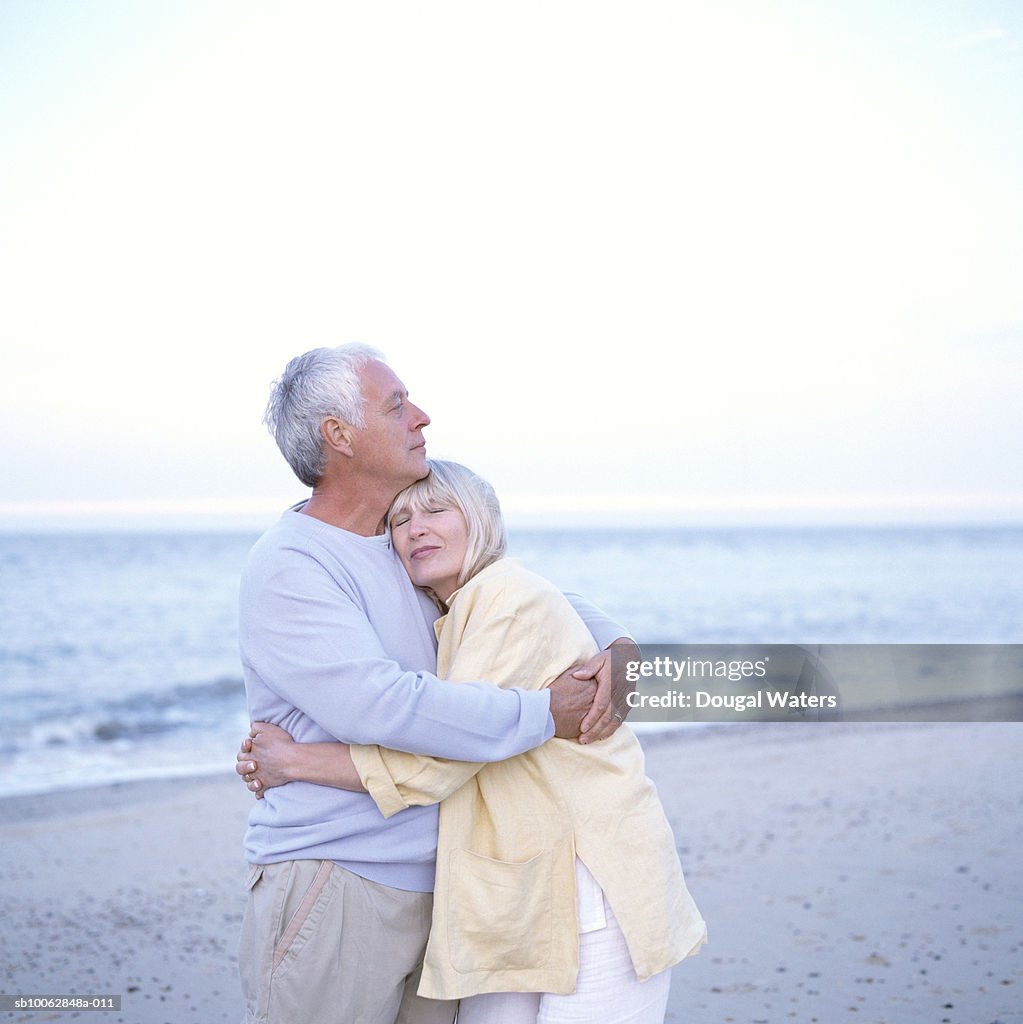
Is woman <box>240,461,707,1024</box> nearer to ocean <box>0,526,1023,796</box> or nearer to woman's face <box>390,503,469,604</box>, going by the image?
woman's face <box>390,503,469,604</box>

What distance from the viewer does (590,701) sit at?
1903mm

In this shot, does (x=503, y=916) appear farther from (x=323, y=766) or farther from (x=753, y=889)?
(x=753, y=889)

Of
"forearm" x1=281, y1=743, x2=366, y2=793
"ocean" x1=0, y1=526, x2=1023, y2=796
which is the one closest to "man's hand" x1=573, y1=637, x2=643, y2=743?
"forearm" x1=281, y1=743, x2=366, y2=793

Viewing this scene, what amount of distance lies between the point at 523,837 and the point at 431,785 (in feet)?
0.65

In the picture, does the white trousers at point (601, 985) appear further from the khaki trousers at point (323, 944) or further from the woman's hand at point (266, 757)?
the woman's hand at point (266, 757)

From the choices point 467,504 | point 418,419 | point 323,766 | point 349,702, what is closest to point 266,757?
point 323,766

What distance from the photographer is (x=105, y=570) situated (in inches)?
1130

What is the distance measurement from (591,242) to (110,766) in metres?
7.01

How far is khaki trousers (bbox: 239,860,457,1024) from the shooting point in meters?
1.89

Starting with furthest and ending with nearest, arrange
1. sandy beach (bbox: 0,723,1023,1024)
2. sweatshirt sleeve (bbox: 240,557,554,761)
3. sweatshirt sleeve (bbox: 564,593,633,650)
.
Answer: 1. sandy beach (bbox: 0,723,1023,1024)
2. sweatshirt sleeve (bbox: 564,593,633,650)
3. sweatshirt sleeve (bbox: 240,557,554,761)

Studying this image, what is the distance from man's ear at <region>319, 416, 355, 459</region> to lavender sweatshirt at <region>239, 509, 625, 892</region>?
15cm

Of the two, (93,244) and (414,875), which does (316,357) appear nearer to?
(414,875)

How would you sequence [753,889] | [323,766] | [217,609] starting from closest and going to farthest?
1. [323,766]
2. [753,889]
3. [217,609]

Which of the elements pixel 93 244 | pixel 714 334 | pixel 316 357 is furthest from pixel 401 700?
pixel 714 334
